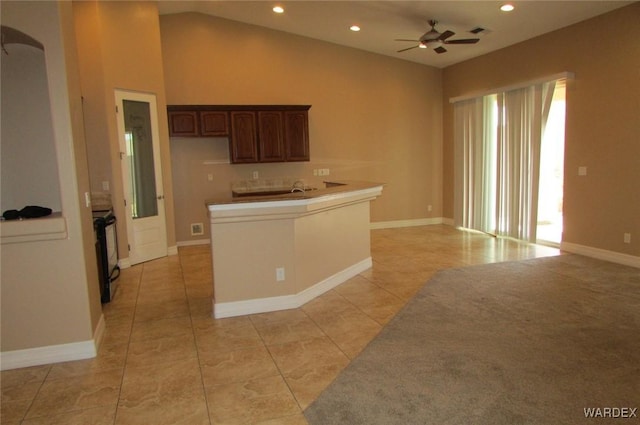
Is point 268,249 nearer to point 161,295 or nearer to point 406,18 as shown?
point 161,295

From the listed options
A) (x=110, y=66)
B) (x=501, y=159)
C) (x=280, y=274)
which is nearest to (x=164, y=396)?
(x=280, y=274)

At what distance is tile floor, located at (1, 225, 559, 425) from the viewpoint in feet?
8.04

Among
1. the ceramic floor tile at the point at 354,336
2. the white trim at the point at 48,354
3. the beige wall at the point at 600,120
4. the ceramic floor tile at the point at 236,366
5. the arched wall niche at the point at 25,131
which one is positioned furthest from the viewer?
the beige wall at the point at 600,120

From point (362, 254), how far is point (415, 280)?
747 mm

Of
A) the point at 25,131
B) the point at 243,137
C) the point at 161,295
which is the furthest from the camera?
the point at 243,137

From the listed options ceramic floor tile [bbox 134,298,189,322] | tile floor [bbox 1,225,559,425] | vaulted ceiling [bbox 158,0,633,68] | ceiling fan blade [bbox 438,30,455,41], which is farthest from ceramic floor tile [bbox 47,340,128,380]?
ceiling fan blade [bbox 438,30,455,41]

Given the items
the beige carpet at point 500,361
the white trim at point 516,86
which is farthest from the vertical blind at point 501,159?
the beige carpet at point 500,361

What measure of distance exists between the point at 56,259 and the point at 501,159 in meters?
6.59

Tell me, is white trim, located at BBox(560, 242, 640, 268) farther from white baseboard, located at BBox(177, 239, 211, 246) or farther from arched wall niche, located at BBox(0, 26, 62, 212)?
arched wall niche, located at BBox(0, 26, 62, 212)

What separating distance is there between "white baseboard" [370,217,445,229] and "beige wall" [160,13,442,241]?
0.31 feet

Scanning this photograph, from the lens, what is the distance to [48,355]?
10.1 ft

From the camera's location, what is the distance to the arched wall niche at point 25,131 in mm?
3307

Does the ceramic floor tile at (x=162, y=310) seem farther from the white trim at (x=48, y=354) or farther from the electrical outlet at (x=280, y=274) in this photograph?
the electrical outlet at (x=280, y=274)

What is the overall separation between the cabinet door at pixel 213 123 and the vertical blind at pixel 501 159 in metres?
4.49
